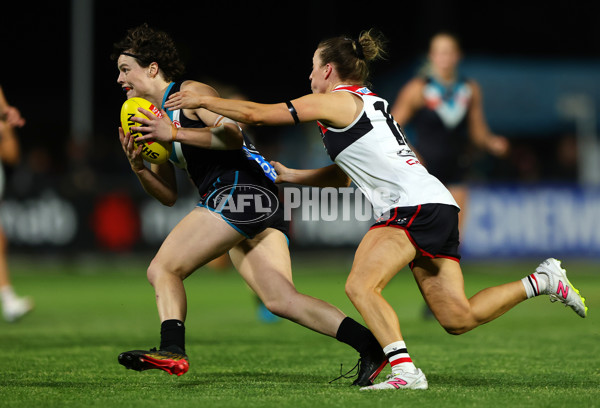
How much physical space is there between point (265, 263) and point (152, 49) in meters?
1.47

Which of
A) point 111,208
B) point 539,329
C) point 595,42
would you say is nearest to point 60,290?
point 111,208

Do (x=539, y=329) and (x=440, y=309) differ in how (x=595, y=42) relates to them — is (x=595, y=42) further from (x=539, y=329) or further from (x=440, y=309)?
(x=440, y=309)

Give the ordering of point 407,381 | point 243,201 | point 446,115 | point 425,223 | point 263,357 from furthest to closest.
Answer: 1. point 446,115
2. point 263,357
3. point 243,201
4. point 425,223
5. point 407,381

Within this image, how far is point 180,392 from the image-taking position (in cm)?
527

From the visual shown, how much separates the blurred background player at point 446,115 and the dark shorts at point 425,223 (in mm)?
3670

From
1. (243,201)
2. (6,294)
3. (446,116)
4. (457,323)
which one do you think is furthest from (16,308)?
(457,323)

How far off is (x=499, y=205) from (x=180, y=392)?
454 inches

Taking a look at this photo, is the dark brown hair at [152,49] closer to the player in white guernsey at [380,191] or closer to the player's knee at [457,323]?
the player in white guernsey at [380,191]

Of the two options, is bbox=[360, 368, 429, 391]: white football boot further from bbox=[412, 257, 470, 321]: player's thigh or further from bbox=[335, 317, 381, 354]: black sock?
bbox=[412, 257, 470, 321]: player's thigh

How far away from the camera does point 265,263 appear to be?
5.96 metres

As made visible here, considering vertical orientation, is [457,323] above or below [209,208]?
below

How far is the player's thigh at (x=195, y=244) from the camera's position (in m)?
5.70

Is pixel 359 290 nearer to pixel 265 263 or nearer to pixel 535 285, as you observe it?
pixel 265 263

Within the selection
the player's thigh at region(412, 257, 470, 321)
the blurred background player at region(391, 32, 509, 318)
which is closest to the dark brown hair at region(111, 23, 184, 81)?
the player's thigh at region(412, 257, 470, 321)
